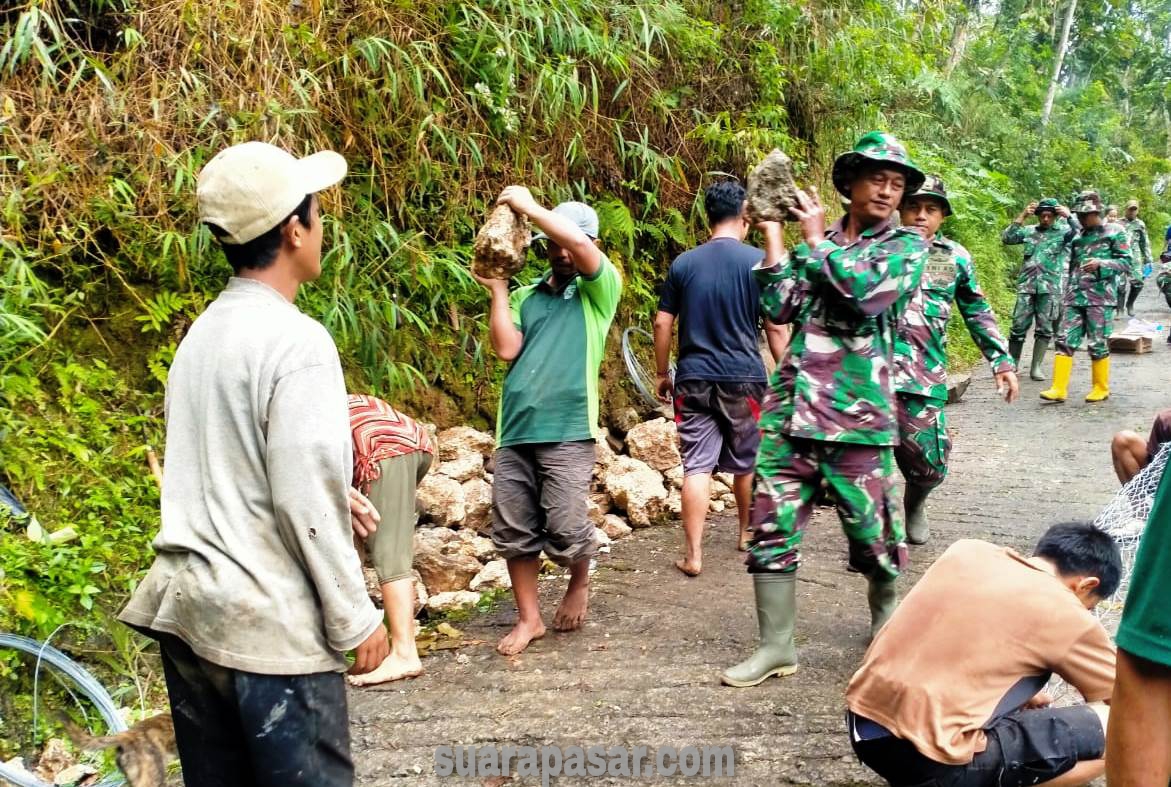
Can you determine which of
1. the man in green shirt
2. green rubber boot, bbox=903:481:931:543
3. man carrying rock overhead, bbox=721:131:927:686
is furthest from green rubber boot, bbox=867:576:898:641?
the man in green shirt

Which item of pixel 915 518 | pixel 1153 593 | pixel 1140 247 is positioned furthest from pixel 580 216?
pixel 1140 247

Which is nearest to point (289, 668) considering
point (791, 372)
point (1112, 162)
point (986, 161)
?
point (791, 372)

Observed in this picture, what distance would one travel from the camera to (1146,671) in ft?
4.32

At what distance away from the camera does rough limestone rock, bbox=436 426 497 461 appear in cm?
561

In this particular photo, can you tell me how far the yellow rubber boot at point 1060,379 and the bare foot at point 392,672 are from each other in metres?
8.50

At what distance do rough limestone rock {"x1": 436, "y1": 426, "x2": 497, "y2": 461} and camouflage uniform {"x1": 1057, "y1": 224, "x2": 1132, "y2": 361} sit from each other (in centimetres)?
731

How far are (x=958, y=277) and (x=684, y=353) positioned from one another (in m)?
1.71

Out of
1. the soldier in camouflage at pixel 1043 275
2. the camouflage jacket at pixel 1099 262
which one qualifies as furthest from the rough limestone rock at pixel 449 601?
the soldier in camouflage at pixel 1043 275

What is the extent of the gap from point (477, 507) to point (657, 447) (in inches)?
62.3

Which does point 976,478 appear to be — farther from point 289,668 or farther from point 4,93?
point 4,93

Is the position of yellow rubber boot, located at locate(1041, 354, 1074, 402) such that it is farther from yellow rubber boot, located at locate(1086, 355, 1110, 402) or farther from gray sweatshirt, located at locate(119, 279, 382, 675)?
gray sweatshirt, located at locate(119, 279, 382, 675)

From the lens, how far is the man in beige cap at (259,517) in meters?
1.92

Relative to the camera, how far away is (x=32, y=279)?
14.0 ft

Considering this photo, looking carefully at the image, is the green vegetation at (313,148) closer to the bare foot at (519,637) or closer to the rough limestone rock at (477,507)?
the rough limestone rock at (477,507)
